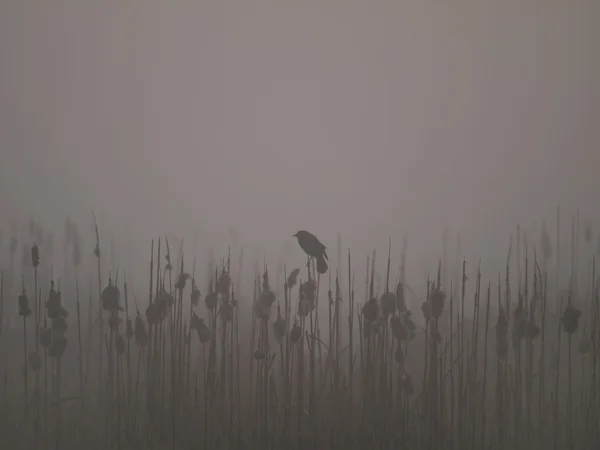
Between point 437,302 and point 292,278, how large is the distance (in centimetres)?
36

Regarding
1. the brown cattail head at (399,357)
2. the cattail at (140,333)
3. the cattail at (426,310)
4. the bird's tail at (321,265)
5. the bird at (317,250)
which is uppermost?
the bird at (317,250)

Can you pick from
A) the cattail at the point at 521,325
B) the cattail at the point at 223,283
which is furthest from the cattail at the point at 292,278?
the cattail at the point at 521,325

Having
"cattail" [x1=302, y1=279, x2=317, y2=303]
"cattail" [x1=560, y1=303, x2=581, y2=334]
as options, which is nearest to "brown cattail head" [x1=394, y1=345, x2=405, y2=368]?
"cattail" [x1=302, y1=279, x2=317, y2=303]

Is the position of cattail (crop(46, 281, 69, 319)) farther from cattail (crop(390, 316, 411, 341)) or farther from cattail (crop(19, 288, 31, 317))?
cattail (crop(390, 316, 411, 341))

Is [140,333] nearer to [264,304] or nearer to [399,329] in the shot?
[264,304]

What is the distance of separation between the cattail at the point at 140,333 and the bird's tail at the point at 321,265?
1.49 feet

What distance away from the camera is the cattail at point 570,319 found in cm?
184

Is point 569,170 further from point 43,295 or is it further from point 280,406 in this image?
point 43,295

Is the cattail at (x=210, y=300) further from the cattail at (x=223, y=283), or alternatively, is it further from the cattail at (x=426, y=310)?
the cattail at (x=426, y=310)

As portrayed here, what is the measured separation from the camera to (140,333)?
1.83 metres

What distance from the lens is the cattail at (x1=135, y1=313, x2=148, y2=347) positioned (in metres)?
1.83

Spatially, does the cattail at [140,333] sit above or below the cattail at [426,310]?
below

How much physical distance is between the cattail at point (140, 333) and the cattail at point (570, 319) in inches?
40.7

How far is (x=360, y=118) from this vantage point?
1854 millimetres
